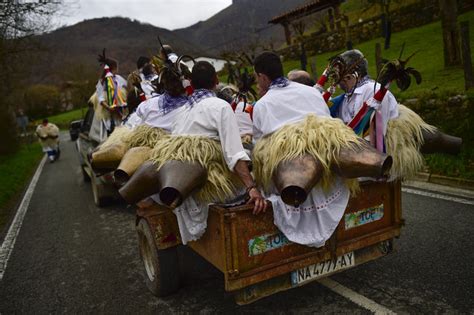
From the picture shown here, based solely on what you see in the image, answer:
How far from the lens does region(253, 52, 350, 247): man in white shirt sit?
2.96m

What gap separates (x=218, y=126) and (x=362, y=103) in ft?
5.57

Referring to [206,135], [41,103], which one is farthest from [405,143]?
[41,103]

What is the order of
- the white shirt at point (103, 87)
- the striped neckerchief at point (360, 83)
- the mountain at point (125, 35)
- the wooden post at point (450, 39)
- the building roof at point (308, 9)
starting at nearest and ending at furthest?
the striped neckerchief at point (360, 83)
the white shirt at point (103, 87)
the wooden post at point (450, 39)
the building roof at point (308, 9)
the mountain at point (125, 35)

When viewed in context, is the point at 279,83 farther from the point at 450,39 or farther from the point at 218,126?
the point at 450,39

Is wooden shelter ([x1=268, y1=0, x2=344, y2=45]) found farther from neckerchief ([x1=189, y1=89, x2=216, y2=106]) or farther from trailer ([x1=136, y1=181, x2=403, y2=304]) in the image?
trailer ([x1=136, y1=181, x2=403, y2=304])

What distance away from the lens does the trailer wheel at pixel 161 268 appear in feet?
11.9

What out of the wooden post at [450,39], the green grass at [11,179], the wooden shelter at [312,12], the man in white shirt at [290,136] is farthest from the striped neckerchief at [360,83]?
the wooden shelter at [312,12]

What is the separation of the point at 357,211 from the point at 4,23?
16024mm

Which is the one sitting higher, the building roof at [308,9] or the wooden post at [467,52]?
the building roof at [308,9]

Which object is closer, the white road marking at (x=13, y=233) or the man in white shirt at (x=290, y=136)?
the man in white shirt at (x=290, y=136)

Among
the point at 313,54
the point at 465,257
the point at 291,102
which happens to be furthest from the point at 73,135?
the point at 313,54

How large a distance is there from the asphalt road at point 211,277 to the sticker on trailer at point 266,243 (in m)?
0.71

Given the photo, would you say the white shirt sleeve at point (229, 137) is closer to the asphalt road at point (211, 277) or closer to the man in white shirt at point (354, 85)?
the asphalt road at point (211, 277)

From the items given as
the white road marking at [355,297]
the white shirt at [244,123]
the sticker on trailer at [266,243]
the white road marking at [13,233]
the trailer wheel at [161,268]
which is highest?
the white shirt at [244,123]
